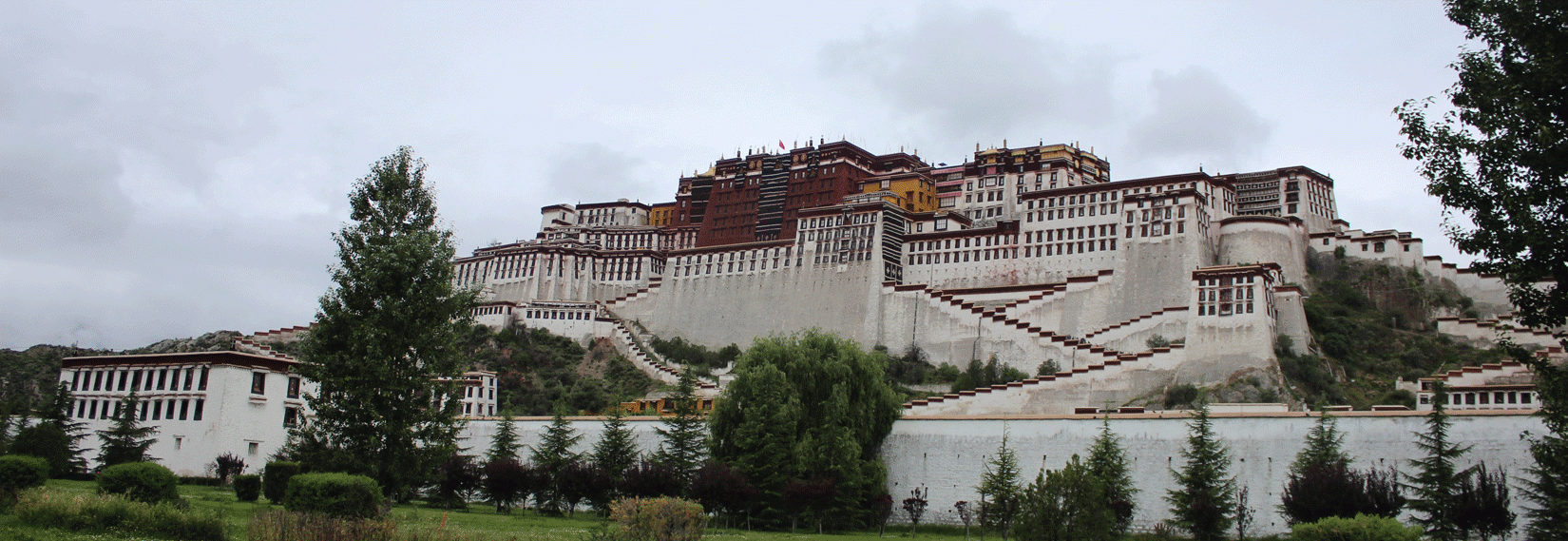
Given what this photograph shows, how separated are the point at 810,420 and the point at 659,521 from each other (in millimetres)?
18144

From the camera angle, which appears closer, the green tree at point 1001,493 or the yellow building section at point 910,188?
the green tree at point 1001,493

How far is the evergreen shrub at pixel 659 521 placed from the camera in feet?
72.0

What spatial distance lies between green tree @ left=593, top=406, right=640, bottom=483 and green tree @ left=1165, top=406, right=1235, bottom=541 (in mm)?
17372

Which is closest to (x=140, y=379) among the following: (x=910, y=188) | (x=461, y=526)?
(x=461, y=526)

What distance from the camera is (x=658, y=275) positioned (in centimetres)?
9269

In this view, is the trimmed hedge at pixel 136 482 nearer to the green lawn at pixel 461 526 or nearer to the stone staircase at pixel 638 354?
the green lawn at pixel 461 526

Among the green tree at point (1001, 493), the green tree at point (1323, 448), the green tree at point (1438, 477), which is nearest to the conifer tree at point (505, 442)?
the green tree at point (1001, 493)

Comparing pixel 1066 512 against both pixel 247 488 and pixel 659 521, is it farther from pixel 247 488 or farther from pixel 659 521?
pixel 247 488

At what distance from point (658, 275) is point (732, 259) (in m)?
8.42

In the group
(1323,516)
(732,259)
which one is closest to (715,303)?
(732,259)

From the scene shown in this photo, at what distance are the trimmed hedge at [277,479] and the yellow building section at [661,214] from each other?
2981 inches

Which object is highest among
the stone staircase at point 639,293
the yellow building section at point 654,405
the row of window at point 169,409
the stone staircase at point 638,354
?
the stone staircase at point 639,293

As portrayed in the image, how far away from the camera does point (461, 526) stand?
89.0ft

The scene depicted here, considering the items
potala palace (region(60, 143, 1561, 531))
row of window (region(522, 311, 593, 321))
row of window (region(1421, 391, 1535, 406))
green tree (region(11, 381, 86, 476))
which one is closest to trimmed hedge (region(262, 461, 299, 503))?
potala palace (region(60, 143, 1561, 531))
